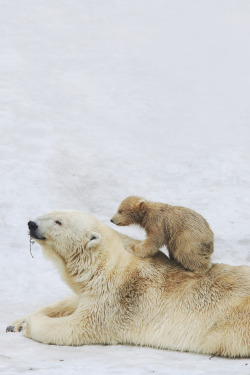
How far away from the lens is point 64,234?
20.5 feet

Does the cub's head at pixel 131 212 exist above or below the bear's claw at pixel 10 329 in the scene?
above

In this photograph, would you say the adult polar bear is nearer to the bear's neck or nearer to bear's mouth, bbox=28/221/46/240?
bear's mouth, bbox=28/221/46/240

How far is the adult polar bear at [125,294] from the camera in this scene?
5.98m

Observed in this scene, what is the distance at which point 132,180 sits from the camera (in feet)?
39.8

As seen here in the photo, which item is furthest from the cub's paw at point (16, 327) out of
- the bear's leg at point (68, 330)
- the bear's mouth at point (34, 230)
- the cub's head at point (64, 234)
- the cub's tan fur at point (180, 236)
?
the cub's tan fur at point (180, 236)

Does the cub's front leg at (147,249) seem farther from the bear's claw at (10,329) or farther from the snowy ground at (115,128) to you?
the bear's claw at (10,329)

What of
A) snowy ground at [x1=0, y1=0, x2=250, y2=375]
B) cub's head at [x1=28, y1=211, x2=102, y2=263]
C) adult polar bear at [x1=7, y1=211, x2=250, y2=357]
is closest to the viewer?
adult polar bear at [x1=7, y1=211, x2=250, y2=357]

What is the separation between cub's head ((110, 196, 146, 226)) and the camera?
22.6 feet

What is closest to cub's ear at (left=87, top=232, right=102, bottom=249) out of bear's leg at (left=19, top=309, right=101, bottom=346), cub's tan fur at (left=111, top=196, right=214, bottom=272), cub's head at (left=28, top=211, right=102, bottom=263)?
cub's head at (left=28, top=211, right=102, bottom=263)

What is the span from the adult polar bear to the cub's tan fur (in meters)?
0.11

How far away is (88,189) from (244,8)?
42.4 feet

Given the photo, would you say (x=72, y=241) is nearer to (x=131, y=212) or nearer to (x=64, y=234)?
(x=64, y=234)

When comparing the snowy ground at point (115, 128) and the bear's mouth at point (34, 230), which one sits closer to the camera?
the bear's mouth at point (34, 230)

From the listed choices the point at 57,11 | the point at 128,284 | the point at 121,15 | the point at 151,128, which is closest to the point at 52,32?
the point at 57,11
